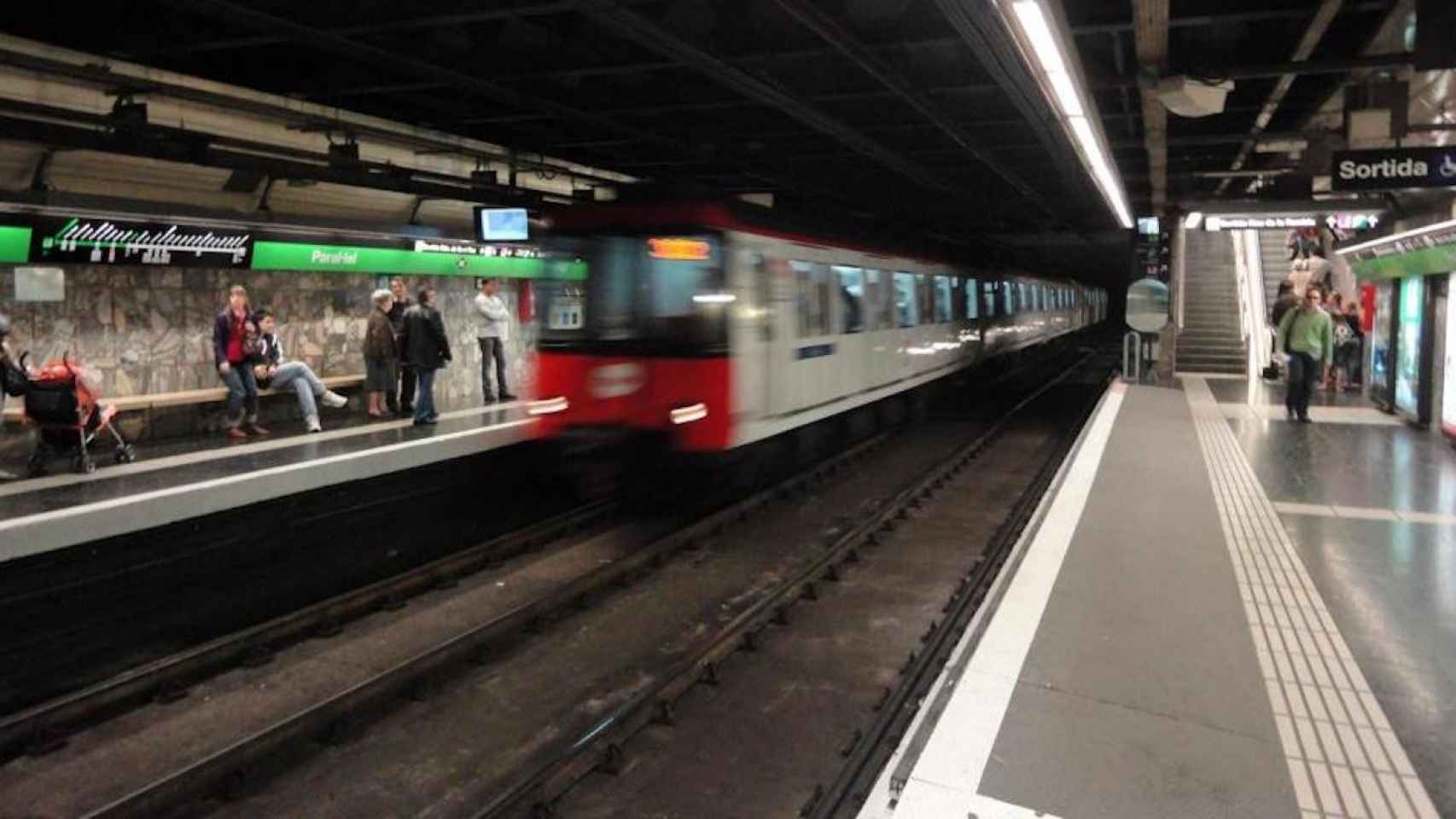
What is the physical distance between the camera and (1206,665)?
14.7 feet

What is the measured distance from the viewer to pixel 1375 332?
1412 cm

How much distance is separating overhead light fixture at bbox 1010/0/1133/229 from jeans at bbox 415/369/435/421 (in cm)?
758

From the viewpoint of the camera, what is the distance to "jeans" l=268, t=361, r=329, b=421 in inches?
447

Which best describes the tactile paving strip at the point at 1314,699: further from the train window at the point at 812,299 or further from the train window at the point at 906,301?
the train window at the point at 906,301

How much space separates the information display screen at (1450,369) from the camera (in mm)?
10031

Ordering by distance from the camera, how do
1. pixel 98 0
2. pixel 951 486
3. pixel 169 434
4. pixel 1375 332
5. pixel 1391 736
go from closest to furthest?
pixel 1391 736, pixel 98 0, pixel 951 486, pixel 169 434, pixel 1375 332

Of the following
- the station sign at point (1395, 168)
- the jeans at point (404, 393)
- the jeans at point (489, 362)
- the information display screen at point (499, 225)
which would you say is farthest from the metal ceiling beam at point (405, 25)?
the station sign at point (1395, 168)

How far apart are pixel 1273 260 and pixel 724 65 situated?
22181mm

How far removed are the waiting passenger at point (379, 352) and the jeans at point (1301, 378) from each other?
1118 centimetres

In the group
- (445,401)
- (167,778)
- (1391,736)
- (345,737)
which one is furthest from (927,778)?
(445,401)

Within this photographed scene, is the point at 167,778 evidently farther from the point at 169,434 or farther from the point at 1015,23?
the point at 169,434

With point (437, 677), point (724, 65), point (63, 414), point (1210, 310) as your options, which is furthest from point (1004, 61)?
point (1210, 310)

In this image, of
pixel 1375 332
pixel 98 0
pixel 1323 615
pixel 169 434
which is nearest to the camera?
pixel 1323 615

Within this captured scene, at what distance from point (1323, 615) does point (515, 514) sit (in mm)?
6067
